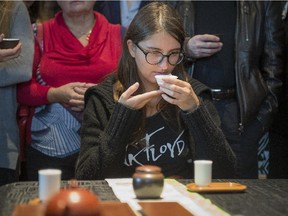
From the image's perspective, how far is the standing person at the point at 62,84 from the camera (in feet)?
9.54

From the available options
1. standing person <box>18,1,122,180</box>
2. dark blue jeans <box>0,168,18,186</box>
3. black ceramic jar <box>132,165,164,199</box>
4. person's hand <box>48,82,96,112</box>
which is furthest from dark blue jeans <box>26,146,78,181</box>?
black ceramic jar <box>132,165,164,199</box>

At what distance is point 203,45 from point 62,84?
752 mm

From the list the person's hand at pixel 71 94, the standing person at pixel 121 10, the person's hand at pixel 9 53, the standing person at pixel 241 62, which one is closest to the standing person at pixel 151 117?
the person's hand at pixel 71 94

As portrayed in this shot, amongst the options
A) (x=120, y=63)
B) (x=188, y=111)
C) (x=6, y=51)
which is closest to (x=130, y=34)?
(x=120, y=63)

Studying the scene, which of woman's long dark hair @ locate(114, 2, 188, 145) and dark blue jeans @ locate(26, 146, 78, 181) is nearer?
woman's long dark hair @ locate(114, 2, 188, 145)

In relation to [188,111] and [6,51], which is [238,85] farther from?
[6,51]

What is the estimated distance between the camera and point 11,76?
9.36 ft

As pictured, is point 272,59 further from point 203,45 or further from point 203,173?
point 203,173

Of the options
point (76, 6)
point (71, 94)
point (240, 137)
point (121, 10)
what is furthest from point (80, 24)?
point (240, 137)

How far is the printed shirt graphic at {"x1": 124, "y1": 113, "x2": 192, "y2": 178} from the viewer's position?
241cm

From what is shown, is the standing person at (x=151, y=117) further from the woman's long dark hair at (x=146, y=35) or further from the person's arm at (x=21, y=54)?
the person's arm at (x=21, y=54)

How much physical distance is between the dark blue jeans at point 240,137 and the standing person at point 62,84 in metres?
0.66

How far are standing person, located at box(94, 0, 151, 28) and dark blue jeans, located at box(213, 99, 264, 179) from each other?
2.26 feet

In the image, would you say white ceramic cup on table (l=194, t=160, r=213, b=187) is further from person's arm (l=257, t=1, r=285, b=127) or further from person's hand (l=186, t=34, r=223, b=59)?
person's arm (l=257, t=1, r=285, b=127)
